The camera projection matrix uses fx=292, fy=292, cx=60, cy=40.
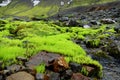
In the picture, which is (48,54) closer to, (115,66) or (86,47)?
(115,66)

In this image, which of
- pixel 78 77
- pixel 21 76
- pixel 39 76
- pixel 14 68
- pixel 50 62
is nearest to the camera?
pixel 21 76

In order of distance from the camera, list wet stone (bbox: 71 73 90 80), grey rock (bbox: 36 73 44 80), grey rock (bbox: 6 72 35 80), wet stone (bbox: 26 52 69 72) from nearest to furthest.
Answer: grey rock (bbox: 6 72 35 80), grey rock (bbox: 36 73 44 80), wet stone (bbox: 71 73 90 80), wet stone (bbox: 26 52 69 72)

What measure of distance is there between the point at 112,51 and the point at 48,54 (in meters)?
8.11

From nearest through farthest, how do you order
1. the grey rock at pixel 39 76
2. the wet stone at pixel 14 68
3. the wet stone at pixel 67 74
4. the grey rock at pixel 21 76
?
the grey rock at pixel 21 76 < the grey rock at pixel 39 76 < the wet stone at pixel 14 68 < the wet stone at pixel 67 74

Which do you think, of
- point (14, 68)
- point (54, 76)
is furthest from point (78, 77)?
point (14, 68)

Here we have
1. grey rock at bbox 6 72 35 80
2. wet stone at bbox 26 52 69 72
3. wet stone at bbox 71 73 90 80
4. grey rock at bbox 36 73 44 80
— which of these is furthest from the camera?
wet stone at bbox 26 52 69 72

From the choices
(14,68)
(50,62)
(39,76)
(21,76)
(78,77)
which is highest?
(14,68)

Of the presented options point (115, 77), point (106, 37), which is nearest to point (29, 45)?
point (115, 77)

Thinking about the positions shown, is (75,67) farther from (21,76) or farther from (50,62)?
(21,76)

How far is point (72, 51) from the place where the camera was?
72.0 feet

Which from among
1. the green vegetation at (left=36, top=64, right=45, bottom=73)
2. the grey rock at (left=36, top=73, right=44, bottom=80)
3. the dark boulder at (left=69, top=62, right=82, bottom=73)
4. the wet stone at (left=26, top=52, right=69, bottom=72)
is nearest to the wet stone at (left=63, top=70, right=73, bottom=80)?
the wet stone at (left=26, top=52, right=69, bottom=72)

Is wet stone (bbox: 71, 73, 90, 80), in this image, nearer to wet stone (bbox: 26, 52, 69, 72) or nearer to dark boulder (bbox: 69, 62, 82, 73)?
dark boulder (bbox: 69, 62, 82, 73)

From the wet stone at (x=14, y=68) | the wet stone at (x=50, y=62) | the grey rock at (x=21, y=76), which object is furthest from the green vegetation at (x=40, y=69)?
Answer: the wet stone at (x=14, y=68)

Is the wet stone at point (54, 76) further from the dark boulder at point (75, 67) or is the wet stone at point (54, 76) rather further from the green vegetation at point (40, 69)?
the dark boulder at point (75, 67)
